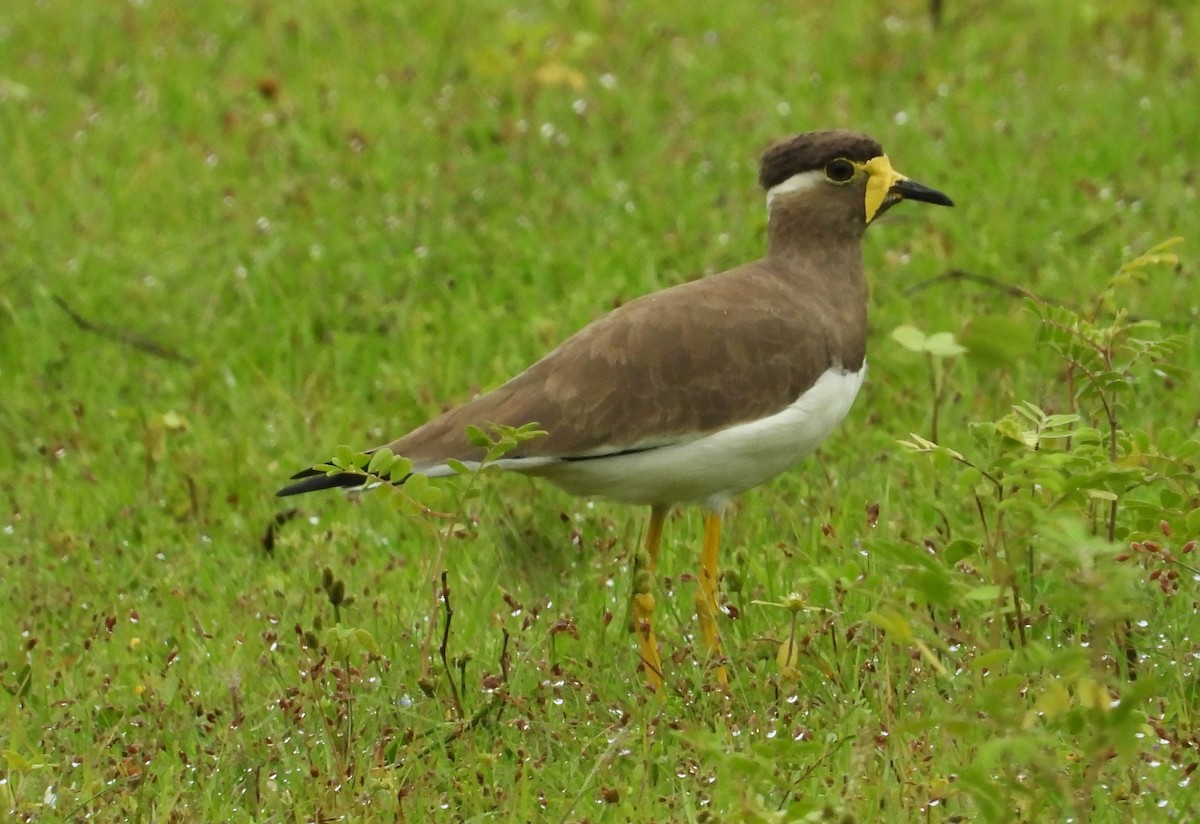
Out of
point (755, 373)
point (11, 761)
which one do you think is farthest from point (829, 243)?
point (11, 761)

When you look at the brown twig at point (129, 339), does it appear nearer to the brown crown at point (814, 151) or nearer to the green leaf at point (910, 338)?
the brown crown at point (814, 151)

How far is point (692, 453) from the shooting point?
5293 mm

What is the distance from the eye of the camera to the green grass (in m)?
4.47

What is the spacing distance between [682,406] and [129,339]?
11.2 ft

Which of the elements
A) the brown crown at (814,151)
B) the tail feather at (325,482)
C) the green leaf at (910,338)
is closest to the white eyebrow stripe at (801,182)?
the brown crown at (814,151)

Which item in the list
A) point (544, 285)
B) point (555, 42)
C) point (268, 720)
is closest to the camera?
point (268, 720)

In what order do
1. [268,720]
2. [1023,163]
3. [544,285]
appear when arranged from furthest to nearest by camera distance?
[1023,163] → [544,285] → [268,720]

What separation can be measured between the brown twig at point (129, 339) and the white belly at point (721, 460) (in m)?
2.94

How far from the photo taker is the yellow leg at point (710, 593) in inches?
202

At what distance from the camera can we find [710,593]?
533 centimetres

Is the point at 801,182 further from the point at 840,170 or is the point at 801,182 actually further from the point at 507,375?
the point at 507,375

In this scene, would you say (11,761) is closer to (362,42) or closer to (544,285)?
(544,285)

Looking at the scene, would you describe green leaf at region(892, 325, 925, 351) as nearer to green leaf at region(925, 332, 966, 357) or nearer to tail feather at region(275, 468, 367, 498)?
green leaf at region(925, 332, 966, 357)

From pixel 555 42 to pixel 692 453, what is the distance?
546cm
